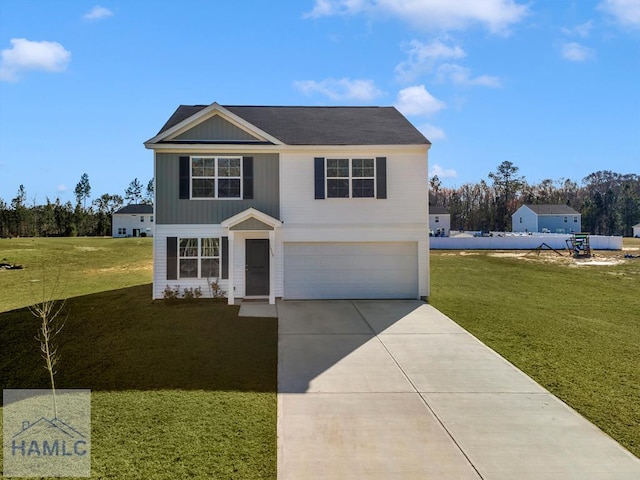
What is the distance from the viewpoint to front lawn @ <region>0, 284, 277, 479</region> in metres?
4.70

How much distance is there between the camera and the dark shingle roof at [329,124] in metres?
14.2

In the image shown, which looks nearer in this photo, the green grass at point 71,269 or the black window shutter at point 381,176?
the black window shutter at point 381,176

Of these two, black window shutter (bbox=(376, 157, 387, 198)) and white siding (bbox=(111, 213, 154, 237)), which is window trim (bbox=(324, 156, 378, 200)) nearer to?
black window shutter (bbox=(376, 157, 387, 198))

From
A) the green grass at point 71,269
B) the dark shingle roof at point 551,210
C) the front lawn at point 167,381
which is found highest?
the dark shingle roof at point 551,210

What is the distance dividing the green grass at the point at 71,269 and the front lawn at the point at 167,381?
454 centimetres

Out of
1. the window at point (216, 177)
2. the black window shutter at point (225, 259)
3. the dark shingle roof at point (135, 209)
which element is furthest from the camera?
the dark shingle roof at point (135, 209)

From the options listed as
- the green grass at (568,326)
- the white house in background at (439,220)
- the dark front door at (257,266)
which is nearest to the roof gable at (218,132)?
the dark front door at (257,266)

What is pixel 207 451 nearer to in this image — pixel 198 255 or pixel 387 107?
pixel 198 255

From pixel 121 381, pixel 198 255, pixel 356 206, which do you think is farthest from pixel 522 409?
pixel 198 255

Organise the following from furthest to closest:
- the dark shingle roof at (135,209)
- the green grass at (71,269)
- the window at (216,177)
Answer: the dark shingle roof at (135,209) < the green grass at (71,269) < the window at (216,177)

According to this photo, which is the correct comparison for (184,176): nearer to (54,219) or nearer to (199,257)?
(199,257)

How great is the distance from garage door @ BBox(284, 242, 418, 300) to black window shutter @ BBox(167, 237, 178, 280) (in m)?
3.88

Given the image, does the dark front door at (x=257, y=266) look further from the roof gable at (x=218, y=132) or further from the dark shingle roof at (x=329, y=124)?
the dark shingle roof at (x=329, y=124)

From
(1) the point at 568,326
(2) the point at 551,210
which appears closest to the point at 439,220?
(2) the point at 551,210
